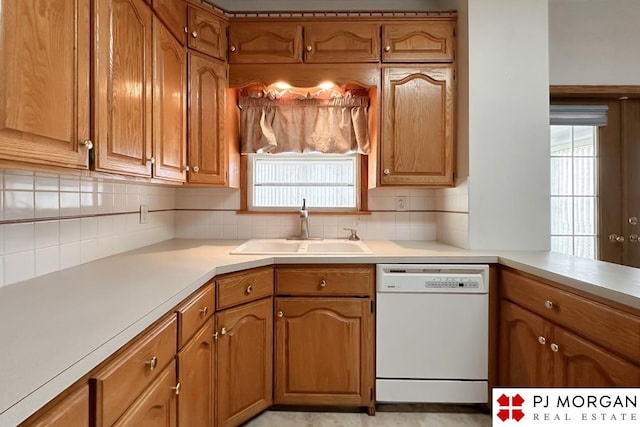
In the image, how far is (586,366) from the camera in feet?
4.00

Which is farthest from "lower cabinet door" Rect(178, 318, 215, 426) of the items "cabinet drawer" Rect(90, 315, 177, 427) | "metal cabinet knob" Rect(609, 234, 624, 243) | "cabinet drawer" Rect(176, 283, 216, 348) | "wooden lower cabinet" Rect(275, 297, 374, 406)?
"metal cabinet knob" Rect(609, 234, 624, 243)

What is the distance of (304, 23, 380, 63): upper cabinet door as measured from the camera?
6.74 ft

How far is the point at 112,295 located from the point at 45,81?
2.07 ft

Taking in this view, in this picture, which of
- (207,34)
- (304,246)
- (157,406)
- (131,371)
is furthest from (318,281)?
(207,34)

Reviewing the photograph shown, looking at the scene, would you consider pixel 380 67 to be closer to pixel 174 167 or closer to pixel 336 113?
pixel 336 113

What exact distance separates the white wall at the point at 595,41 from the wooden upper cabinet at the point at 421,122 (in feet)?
3.27

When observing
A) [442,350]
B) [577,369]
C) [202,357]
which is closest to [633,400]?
[577,369]

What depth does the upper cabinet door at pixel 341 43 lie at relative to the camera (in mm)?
2055

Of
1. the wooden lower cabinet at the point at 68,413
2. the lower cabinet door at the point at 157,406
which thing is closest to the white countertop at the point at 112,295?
the wooden lower cabinet at the point at 68,413

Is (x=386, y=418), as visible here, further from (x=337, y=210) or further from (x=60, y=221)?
(x=60, y=221)

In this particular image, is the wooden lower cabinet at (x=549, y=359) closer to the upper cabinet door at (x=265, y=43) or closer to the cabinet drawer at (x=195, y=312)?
the cabinet drawer at (x=195, y=312)

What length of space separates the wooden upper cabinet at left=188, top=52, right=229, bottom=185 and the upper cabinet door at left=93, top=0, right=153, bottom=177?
1.32 feet

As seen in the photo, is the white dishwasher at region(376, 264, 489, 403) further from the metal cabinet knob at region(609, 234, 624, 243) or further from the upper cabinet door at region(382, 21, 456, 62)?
the metal cabinet knob at region(609, 234, 624, 243)

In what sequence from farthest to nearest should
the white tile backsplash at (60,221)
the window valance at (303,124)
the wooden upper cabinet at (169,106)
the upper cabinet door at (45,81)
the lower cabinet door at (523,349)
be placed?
the window valance at (303,124)
the wooden upper cabinet at (169,106)
the lower cabinet door at (523,349)
the white tile backsplash at (60,221)
the upper cabinet door at (45,81)
